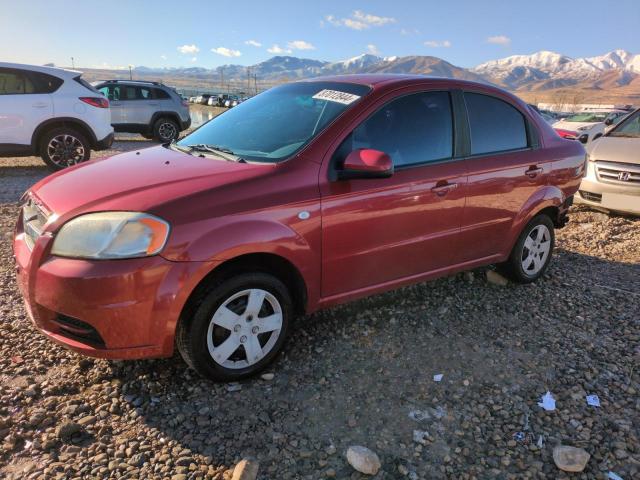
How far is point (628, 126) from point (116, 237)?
813 centimetres

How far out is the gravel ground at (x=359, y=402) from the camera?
2273 millimetres

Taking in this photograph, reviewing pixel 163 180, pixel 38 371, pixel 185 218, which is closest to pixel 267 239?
pixel 185 218

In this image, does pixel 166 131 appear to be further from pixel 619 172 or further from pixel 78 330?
pixel 78 330

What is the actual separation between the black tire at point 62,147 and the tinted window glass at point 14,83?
29.8 inches

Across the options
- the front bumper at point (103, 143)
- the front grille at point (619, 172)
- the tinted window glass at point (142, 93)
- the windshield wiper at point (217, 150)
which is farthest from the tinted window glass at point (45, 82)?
the front grille at point (619, 172)

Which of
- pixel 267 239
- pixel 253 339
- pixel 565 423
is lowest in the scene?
pixel 565 423

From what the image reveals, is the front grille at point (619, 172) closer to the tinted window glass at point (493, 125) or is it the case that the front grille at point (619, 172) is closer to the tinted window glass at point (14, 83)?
the tinted window glass at point (493, 125)

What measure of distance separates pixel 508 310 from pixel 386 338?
1.21 m

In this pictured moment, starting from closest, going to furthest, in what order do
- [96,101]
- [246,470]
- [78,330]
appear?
[246,470] < [78,330] < [96,101]

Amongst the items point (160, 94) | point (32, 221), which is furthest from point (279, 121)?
point (160, 94)

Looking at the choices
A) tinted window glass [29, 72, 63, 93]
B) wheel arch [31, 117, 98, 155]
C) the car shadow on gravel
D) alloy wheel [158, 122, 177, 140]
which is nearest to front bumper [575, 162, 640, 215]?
the car shadow on gravel

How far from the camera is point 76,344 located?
244 centimetres

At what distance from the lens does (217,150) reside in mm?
3234

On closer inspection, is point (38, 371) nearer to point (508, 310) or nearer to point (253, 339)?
point (253, 339)
